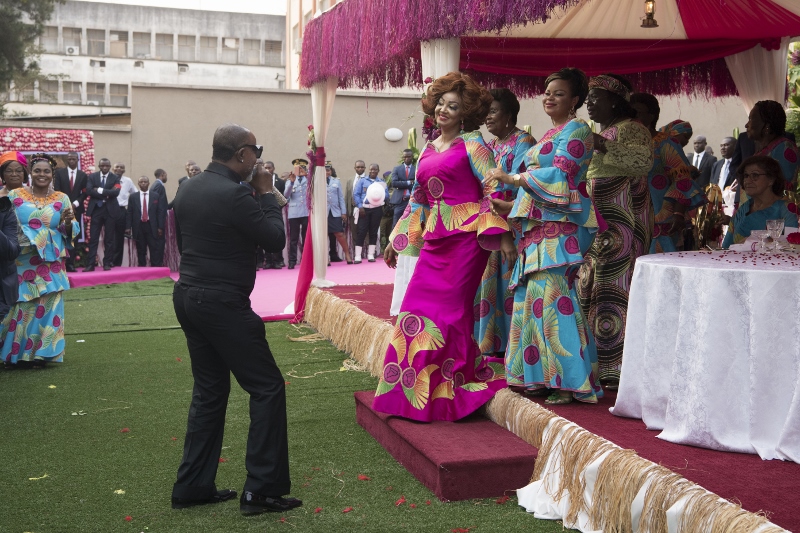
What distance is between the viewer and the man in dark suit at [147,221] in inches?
623

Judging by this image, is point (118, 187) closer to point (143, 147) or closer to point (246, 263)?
point (143, 147)

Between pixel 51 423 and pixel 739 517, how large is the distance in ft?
13.6

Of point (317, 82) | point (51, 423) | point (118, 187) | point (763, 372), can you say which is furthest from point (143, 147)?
point (763, 372)

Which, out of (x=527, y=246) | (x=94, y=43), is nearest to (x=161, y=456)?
(x=527, y=246)

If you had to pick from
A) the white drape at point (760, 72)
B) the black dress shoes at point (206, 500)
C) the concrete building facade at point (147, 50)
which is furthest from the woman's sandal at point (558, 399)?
the concrete building facade at point (147, 50)

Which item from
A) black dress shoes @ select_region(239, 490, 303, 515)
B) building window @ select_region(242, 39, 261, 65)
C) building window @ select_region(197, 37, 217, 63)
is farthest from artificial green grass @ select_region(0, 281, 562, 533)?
building window @ select_region(197, 37, 217, 63)

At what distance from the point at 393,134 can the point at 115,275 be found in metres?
7.96

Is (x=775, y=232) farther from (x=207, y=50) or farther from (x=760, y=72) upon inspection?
(x=207, y=50)

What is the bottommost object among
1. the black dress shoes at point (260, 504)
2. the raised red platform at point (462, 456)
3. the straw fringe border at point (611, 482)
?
the black dress shoes at point (260, 504)

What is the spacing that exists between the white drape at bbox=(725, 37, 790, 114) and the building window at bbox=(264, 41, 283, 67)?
137ft

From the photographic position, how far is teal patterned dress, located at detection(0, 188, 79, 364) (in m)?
7.19

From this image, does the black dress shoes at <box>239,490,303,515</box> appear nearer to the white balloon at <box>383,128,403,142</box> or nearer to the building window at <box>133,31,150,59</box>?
the white balloon at <box>383,128,403,142</box>

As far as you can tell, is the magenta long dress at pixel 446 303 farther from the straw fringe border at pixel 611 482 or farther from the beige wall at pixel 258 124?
the beige wall at pixel 258 124

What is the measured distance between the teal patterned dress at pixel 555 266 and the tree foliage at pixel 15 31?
18.4 m
